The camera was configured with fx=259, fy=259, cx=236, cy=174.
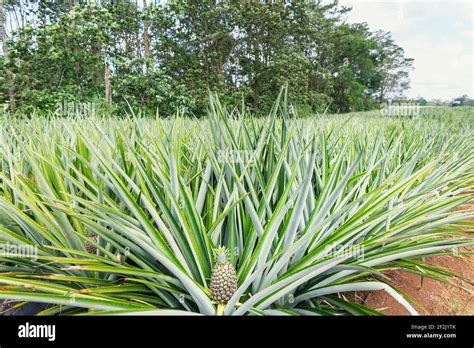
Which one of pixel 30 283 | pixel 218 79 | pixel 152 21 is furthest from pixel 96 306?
pixel 152 21

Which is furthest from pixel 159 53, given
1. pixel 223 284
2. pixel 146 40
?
pixel 223 284

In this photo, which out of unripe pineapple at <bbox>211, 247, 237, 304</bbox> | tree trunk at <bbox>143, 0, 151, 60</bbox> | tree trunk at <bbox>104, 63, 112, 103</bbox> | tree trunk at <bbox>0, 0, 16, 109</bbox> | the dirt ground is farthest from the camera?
tree trunk at <bbox>143, 0, 151, 60</bbox>

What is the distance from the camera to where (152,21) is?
14.7 ft

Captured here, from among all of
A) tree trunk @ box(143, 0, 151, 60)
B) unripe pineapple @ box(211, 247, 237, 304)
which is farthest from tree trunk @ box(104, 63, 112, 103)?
unripe pineapple @ box(211, 247, 237, 304)

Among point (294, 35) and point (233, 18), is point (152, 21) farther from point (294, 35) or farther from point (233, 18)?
point (294, 35)

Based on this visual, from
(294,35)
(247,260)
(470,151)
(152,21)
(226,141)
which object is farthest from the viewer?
(294,35)

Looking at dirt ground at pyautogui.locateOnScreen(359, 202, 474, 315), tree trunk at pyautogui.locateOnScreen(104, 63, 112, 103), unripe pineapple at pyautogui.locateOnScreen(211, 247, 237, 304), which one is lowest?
dirt ground at pyautogui.locateOnScreen(359, 202, 474, 315)

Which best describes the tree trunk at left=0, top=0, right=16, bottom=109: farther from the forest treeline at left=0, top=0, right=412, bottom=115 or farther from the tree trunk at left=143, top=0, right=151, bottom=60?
the tree trunk at left=143, top=0, right=151, bottom=60

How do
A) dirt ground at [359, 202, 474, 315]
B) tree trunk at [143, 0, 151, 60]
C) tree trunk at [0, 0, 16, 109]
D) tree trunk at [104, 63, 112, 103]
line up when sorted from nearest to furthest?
dirt ground at [359, 202, 474, 315], tree trunk at [0, 0, 16, 109], tree trunk at [104, 63, 112, 103], tree trunk at [143, 0, 151, 60]

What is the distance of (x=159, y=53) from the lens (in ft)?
15.5

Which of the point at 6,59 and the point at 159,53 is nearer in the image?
the point at 6,59

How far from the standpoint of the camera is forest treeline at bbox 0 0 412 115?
391 centimetres

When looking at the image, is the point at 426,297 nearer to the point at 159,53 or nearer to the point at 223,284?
the point at 223,284

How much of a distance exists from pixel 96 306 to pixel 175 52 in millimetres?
5055
